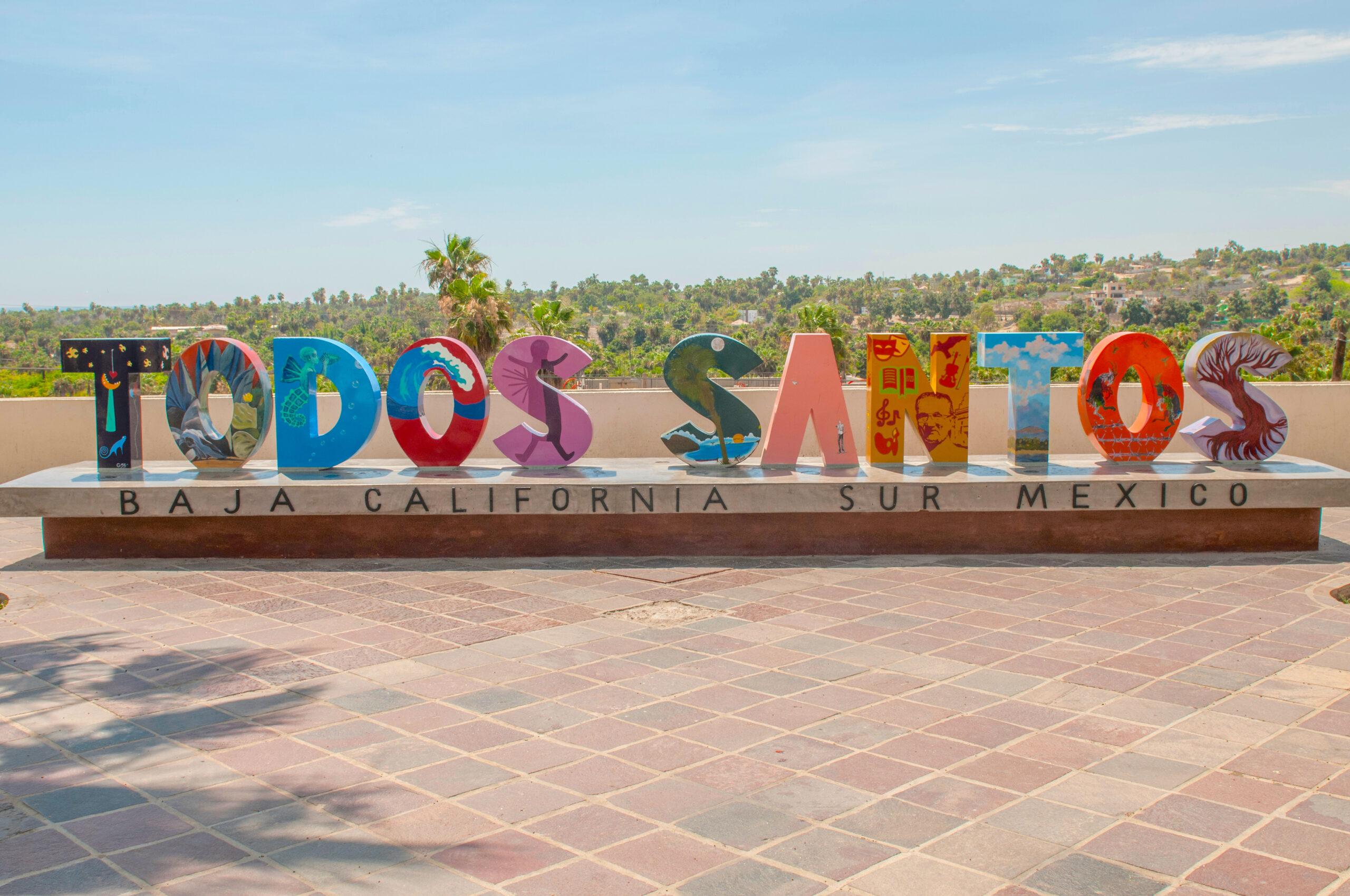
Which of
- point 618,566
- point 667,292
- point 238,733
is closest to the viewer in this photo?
point 238,733

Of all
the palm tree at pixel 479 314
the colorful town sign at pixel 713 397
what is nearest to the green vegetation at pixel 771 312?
the palm tree at pixel 479 314

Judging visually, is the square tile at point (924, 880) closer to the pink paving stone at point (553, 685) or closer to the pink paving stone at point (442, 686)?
the pink paving stone at point (553, 685)

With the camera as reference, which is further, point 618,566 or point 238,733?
point 618,566

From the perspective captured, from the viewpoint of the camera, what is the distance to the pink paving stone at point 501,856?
4.18 m

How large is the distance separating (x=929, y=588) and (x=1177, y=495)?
3.17m

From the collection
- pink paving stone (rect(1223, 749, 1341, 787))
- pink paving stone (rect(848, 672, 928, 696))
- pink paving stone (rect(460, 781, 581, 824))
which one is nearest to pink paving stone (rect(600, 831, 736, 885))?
pink paving stone (rect(460, 781, 581, 824))

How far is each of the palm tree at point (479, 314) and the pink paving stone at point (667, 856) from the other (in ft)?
107

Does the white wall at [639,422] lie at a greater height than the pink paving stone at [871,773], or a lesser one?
greater

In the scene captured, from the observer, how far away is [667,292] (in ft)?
519

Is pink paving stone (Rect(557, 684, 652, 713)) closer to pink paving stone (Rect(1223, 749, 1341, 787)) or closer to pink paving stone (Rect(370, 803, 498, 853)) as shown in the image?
pink paving stone (Rect(370, 803, 498, 853))

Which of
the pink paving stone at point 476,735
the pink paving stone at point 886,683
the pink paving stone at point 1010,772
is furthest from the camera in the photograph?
the pink paving stone at point 886,683

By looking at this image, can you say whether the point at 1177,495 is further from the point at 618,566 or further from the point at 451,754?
the point at 451,754

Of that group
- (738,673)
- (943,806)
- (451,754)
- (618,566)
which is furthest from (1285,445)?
(451,754)

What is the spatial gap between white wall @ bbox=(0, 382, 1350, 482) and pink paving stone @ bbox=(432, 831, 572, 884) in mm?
10309
